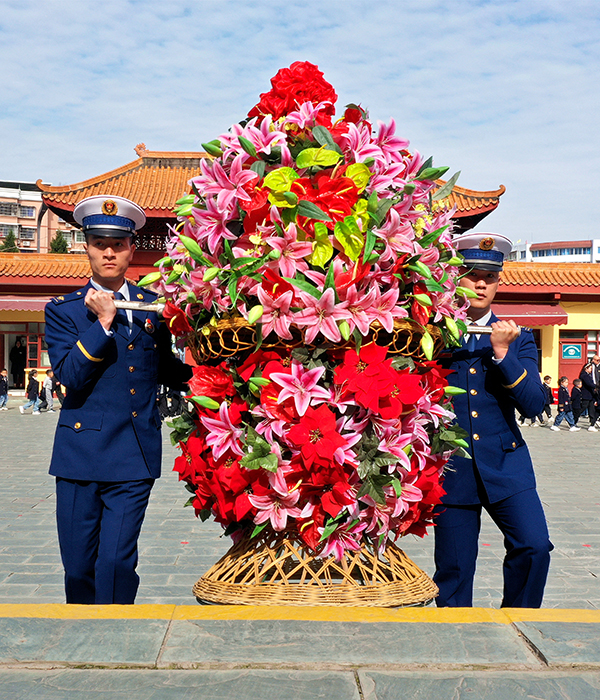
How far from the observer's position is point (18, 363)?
70.5ft

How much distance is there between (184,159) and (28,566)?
17.2m

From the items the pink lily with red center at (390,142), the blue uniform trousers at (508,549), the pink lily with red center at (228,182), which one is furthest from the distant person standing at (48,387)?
the pink lily with red center at (390,142)

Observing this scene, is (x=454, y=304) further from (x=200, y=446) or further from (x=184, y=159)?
(x=184, y=159)

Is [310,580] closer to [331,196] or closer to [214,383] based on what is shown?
[214,383]

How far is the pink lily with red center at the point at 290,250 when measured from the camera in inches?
67.7

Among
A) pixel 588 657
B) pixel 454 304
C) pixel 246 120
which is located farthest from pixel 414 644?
pixel 246 120

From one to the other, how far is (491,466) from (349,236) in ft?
4.39

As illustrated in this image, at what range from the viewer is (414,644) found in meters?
1.59

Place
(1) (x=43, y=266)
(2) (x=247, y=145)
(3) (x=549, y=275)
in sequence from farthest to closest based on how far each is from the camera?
(3) (x=549, y=275), (1) (x=43, y=266), (2) (x=247, y=145)

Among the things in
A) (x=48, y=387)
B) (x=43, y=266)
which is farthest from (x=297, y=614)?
(x=43, y=266)

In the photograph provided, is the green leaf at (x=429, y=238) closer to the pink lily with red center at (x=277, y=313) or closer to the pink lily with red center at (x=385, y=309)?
the pink lily with red center at (x=385, y=309)

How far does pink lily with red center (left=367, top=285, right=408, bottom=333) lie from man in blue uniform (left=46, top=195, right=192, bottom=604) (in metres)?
1.05

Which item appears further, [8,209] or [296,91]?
[8,209]

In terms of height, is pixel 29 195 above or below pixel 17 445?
above
